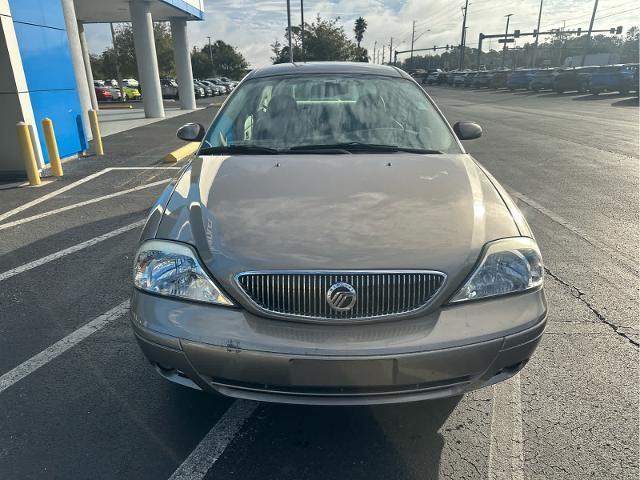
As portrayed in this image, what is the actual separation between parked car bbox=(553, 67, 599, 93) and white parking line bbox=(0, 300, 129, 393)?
32.7 meters

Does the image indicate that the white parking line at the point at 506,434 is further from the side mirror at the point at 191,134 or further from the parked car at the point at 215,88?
the parked car at the point at 215,88

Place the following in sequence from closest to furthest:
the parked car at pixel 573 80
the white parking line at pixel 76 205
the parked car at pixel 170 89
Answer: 1. the white parking line at pixel 76 205
2. the parked car at pixel 573 80
3. the parked car at pixel 170 89

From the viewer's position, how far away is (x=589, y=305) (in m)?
3.54

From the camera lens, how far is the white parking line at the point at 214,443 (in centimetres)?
207

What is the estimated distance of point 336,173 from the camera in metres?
2.59

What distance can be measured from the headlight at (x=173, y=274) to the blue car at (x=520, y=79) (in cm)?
3945

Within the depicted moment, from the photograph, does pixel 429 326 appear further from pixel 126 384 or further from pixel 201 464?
pixel 126 384

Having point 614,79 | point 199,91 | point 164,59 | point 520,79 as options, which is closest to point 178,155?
point 614,79

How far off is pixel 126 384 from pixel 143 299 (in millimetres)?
879

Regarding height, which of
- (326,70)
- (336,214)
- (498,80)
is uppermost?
(326,70)

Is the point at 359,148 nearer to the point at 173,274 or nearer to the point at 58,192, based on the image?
the point at 173,274

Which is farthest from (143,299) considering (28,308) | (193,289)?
(28,308)

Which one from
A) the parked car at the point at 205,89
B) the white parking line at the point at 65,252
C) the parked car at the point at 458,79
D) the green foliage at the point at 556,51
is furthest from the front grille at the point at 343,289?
the green foliage at the point at 556,51

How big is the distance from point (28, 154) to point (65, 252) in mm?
4135
